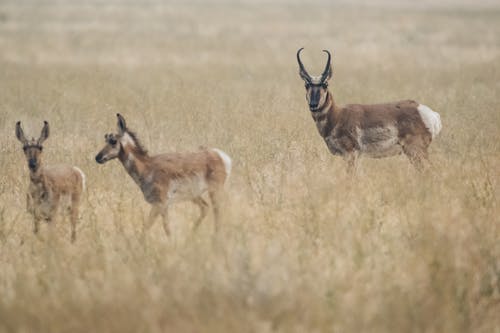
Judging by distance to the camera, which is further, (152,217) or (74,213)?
(74,213)

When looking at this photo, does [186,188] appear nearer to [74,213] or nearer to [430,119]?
[74,213]

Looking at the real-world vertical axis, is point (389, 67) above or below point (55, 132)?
above

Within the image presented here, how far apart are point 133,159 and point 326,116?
2769 millimetres

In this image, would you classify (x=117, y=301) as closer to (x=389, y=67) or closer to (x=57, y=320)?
(x=57, y=320)

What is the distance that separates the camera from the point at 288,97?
1412cm

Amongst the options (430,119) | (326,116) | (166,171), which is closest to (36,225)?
(166,171)

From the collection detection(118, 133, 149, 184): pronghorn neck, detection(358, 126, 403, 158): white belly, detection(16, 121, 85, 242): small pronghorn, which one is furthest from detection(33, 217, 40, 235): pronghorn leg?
detection(358, 126, 403, 158): white belly

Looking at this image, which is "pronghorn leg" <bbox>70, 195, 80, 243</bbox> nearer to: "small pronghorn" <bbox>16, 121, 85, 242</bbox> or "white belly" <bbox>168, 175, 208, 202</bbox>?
"small pronghorn" <bbox>16, 121, 85, 242</bbox>

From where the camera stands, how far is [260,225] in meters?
6.73

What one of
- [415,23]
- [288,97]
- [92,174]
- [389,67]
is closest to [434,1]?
[415,23]

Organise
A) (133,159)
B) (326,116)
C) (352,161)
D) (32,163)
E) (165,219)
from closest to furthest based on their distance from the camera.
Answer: (165,219) → (32,163) → (133,159) → (352,161) → (326,116)

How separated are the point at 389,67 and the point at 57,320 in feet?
54.0

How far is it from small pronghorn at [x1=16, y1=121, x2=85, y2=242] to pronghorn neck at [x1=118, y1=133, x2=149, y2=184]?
0.51m

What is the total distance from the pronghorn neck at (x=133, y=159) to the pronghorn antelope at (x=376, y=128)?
2.37 meters
